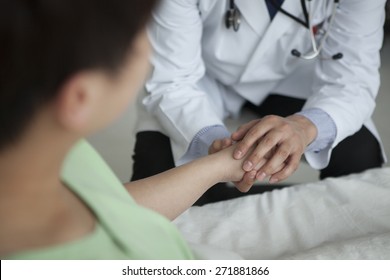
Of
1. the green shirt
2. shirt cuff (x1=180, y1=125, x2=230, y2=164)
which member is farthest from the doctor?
the green shirt

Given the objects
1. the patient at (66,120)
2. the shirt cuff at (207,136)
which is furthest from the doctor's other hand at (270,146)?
the patient at (66,120)

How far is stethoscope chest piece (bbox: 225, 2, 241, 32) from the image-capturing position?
1212mm

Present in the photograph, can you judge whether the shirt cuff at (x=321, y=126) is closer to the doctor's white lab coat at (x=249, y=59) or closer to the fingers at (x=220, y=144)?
the doctor's white lab coat at (x=249, y=59)

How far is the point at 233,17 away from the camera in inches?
47.7

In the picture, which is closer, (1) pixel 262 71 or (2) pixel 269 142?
(2) pixel 269 142

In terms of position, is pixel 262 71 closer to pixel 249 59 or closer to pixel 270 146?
pixel 249 59

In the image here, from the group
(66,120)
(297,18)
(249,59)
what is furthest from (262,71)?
(66,120)

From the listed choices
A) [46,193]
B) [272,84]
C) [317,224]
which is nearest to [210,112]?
[272,84]

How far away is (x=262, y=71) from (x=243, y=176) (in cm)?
38

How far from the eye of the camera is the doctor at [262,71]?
1192 mm

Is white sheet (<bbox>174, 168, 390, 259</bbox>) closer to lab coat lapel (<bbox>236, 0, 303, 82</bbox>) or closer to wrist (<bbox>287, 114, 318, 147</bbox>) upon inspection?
wrist (<bbox>287, 114, 318, 147</bbox>)

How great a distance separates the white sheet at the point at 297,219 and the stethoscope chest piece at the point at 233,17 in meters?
0.41

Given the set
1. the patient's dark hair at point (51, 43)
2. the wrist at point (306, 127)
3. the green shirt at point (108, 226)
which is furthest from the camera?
the wrist at point (306, 127)

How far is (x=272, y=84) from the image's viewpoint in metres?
1.37
